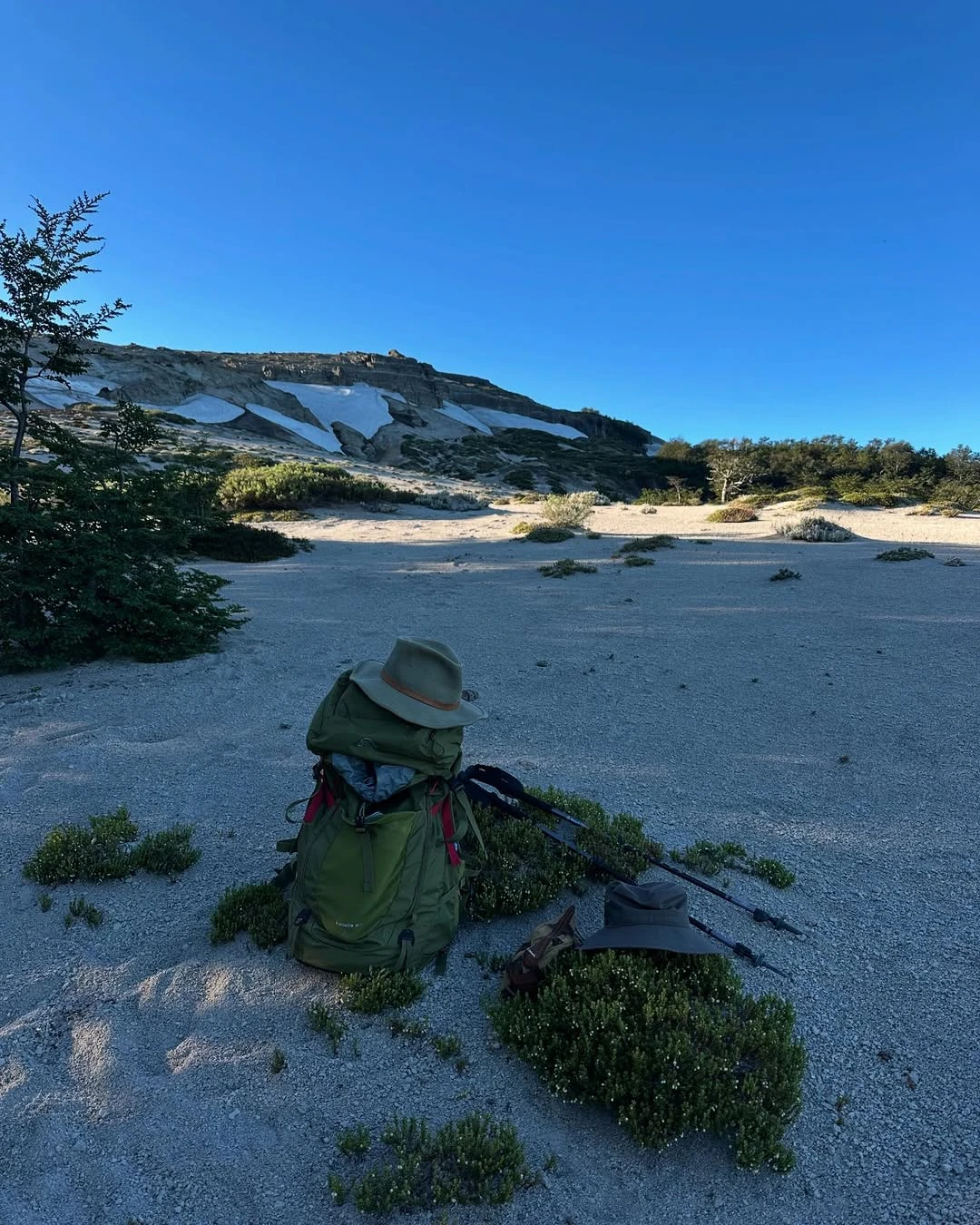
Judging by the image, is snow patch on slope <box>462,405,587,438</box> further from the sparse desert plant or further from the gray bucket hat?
the sparse desert plant

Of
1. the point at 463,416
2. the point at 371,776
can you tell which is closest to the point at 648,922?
the point at 371,776

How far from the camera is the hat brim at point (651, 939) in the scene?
2689mm

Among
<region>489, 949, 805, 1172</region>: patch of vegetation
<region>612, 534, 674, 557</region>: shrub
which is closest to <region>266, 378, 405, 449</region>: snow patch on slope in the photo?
<region>612, 534, 674, 557</region>: shrub

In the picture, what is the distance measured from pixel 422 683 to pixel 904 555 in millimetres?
14158

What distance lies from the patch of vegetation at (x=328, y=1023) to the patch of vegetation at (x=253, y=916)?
0.48 metres

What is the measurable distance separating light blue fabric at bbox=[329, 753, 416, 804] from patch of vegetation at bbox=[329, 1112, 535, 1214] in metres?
1.18

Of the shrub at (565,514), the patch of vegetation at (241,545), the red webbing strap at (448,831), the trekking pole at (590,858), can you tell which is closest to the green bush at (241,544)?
the patch of vegetation at (241,545)

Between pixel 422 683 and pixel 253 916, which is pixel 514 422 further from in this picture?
pixel 253 916

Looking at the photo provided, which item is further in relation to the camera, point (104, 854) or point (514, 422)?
point (514, 422)

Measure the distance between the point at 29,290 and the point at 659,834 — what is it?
811 cm

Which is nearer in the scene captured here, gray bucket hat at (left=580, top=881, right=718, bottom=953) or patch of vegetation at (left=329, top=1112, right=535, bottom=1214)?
patch of vegetation at (left=329, top=1112, right=535, bottom=1214)

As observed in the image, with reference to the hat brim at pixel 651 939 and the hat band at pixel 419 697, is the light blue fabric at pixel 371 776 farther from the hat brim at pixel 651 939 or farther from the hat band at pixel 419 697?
the hat brim at pixel 651 939

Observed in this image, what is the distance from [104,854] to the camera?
3625 millimetres

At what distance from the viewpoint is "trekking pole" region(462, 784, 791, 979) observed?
9.70 ft
